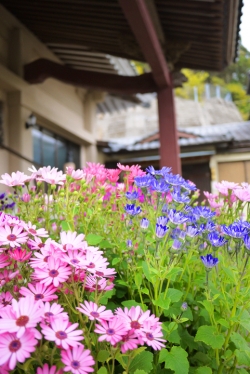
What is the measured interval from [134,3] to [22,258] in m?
2.60

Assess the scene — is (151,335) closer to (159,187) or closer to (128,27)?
(159,187)

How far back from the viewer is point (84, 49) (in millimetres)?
5766

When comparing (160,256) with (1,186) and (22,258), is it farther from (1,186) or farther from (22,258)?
(1,186)

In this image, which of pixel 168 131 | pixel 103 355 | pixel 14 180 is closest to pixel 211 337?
pixel 103 355

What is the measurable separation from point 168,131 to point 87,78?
129 cm

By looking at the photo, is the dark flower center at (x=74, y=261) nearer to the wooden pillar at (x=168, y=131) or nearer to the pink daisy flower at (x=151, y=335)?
the pink daisy flower at (x=151, y=335)

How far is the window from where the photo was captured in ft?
18.6

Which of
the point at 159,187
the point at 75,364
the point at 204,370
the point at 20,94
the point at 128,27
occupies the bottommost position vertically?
the point at 204,370

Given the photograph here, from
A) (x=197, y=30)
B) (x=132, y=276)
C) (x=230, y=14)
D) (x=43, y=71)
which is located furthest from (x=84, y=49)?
(x=132, y=276)

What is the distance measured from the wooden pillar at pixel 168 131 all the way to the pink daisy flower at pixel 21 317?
4221 millimetres

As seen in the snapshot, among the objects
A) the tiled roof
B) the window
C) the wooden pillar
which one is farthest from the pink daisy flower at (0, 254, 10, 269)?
the tiled roof

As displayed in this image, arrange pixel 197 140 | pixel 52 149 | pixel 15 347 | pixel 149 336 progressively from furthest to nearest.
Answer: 1. pixel 197 140
2. pixel 52 149
3. pixel 149 336
4. pixel 15 347

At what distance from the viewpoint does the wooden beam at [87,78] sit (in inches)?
190

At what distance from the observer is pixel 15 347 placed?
0.57 m
